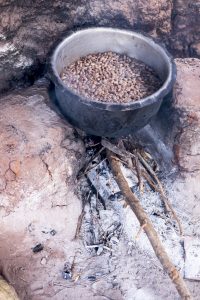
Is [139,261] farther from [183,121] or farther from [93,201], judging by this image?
[183,121]

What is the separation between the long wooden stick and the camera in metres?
2.25

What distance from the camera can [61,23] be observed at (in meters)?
3.03

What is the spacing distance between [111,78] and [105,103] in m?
0.54

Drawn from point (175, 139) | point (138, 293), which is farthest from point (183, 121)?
point (138, 293)

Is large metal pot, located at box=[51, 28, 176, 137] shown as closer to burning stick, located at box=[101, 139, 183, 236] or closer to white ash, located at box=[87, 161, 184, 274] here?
burning stick, located at box=[101, 139, 183, 236]

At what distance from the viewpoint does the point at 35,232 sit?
2.71 m

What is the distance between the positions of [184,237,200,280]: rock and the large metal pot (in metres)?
0.89

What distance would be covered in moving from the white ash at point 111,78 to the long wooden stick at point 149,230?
0.44 meters

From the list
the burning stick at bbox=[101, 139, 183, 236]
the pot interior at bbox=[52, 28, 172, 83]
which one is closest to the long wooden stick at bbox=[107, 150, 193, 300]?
the burning stick at bbox=[101, 139, 183, 236]

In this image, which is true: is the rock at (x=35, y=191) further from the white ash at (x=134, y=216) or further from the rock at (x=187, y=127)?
the rock at (x=187, y=127)

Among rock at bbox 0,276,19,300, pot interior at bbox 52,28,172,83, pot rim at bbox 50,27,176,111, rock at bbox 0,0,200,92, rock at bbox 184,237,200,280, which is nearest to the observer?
rock at bbox 0,276,19,300

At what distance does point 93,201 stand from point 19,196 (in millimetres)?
562

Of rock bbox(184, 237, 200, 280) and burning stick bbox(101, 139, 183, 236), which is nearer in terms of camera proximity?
rock bbox(184, 237, 200, 280)

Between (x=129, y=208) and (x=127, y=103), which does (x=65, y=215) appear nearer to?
(x=129, y=208)
